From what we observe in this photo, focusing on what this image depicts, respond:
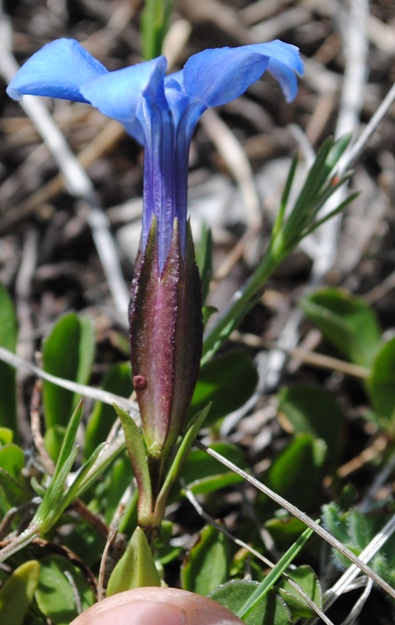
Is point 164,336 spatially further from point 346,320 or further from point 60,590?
point 346,320

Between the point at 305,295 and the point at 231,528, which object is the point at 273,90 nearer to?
the point at 305,295

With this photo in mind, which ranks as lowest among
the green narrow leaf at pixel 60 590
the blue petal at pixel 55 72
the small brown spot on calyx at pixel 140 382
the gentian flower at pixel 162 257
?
the green narrow leaf at pixel 60 590

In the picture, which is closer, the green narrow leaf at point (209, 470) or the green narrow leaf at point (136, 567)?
the green narrow leaf at point (136, 567)

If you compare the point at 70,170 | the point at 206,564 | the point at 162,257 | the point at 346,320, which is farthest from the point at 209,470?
the point at 70,170

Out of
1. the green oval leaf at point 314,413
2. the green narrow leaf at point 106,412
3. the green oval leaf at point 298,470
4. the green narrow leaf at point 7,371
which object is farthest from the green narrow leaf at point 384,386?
the green narrow leaf at point 7,371

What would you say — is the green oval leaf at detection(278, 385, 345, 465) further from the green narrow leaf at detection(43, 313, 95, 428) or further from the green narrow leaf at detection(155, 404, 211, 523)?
the green narrow leaf at detection(155, 404, 211, 523)

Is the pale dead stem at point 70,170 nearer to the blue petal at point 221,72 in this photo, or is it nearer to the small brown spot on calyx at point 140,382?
the small brown spot on calyx at point 140,382

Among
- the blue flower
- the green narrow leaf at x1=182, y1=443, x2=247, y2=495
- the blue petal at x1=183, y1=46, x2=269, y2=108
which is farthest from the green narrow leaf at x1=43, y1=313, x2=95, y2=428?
the blue petal at x1=183, y1=46, x2=269, y2=108
